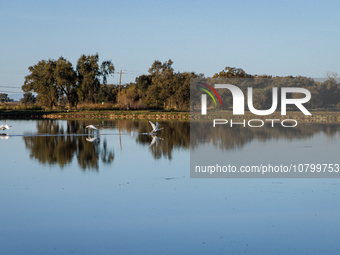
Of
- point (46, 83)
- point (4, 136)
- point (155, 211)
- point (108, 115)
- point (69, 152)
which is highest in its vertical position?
point (46, 83)

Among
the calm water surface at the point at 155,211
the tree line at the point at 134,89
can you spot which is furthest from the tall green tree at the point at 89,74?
the calm water surface at the point at 155,211

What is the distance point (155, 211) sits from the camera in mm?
9477

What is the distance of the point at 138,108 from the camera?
7112 centimetres

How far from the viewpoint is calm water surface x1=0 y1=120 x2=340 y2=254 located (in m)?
7.50

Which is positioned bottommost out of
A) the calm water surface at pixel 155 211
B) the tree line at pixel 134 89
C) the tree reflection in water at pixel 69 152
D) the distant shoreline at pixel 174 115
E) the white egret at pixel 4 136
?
the calm water surface at pixel 155 211

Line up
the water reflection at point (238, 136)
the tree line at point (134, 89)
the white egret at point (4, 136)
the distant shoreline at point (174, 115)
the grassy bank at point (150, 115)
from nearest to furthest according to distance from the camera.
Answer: the water reflection at point (238, 136) < the white egret at point (4, 136) < the distant shoreline at point (174, 115) < the grassy bank at point (150, 115) < the tree line at point (134, 89)

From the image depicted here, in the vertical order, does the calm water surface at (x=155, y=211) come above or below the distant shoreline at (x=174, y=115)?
below

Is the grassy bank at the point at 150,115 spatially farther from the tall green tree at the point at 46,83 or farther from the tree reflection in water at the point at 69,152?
the tree reflection in water at the point at 69,152

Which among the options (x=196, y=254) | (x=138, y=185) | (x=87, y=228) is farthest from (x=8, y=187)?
(x=196, y=254)

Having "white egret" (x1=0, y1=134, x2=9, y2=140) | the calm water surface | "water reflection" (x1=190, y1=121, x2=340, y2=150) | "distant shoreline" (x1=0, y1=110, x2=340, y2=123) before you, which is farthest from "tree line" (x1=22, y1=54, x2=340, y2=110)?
the calm water surface

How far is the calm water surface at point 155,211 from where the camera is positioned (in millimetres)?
7504

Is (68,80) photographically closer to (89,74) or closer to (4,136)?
(89,74)

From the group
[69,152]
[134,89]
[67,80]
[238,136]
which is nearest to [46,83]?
[67,80]

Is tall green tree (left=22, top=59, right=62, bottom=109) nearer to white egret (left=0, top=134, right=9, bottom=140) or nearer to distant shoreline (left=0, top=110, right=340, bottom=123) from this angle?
distant shoreline (left=0, top=110, right=340, bottom=123)
